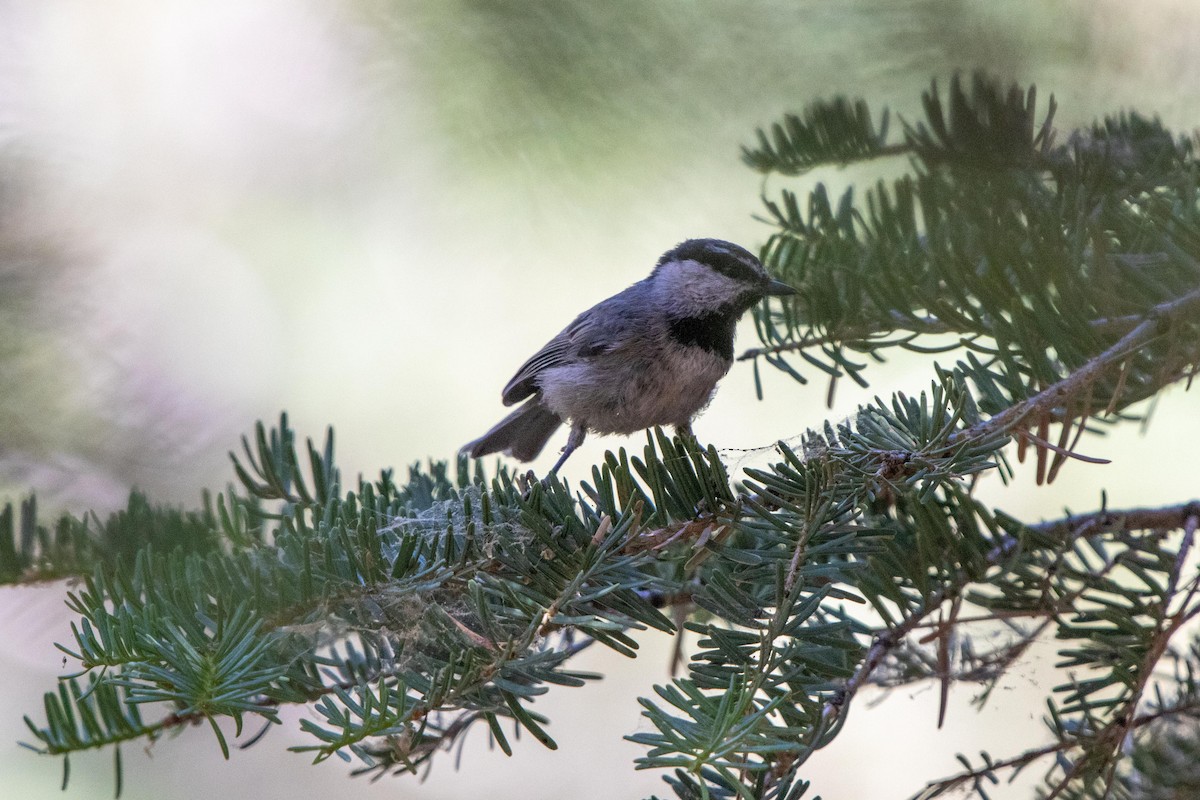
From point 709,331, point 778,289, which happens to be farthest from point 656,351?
point 778,289

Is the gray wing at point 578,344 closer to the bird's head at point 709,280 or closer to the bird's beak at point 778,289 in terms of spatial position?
the bird's head at point 709,280

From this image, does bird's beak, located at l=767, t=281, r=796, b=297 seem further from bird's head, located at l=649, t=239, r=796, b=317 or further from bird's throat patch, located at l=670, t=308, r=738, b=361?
bird's throat patch, located at l=670, t=308, r=738, b=361

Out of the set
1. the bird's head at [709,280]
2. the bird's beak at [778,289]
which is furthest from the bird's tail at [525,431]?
the bird's beak at [778,289]

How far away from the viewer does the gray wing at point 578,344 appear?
1.68 meters

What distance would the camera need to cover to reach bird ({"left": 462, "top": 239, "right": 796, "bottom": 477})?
1.61 metres

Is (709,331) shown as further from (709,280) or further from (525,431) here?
(525,431)

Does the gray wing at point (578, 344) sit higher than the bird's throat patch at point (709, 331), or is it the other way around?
the gray wing at point (578, 344)

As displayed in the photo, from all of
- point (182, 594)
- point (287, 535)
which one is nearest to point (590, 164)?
point (287, 535)

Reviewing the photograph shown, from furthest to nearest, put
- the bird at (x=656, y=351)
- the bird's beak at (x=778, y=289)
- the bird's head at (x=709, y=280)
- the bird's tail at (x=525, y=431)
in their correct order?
the bird's tail at (x=525, y=431)
the bird at (x=656, y=351)
the bird's head at (x=709, y=280)
the bird's beak at (x=778, y=289)

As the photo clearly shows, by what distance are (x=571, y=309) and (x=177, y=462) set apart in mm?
962

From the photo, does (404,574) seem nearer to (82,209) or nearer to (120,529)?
(120,529)

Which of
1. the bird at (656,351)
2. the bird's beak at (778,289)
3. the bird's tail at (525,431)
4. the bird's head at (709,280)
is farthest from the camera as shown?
the bird's tail at (525,431)

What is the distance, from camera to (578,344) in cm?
172

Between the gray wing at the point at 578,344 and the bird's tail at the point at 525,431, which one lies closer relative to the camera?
the gray wing at the point at 578,344
